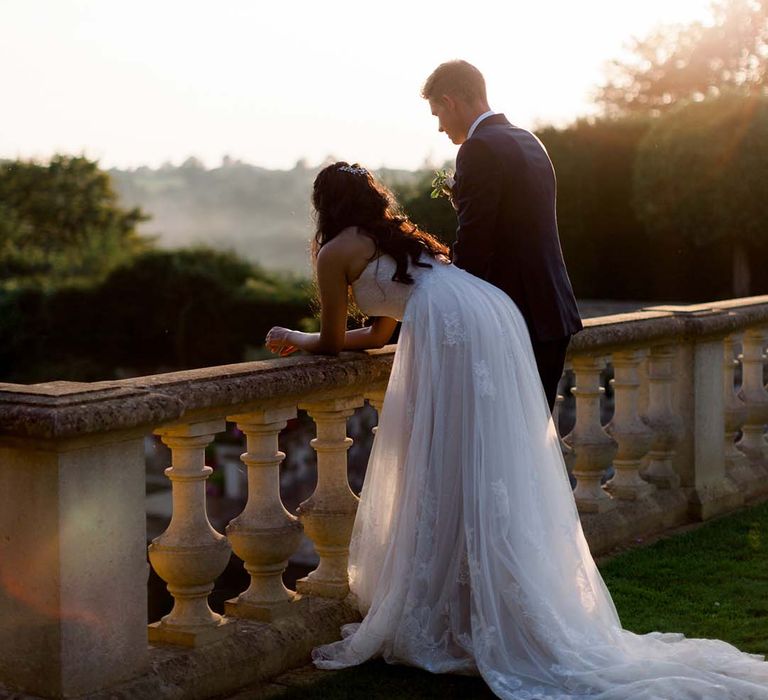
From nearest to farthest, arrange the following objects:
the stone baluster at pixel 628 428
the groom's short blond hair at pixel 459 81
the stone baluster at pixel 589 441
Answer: the groom's short blond hair at pixel 459 81 < the stone baluster at pixel 589 441 < the stone baluster at pixel 628 428

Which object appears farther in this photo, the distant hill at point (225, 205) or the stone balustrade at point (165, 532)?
the distant hill at point (225, 205)

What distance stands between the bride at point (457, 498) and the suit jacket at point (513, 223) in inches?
3.7

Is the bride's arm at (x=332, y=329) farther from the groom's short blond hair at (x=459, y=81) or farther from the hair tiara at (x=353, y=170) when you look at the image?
the groom's short blond hair at (x=459, y=81)

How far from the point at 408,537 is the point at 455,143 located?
1.19 meters

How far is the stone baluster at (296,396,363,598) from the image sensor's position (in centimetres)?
399

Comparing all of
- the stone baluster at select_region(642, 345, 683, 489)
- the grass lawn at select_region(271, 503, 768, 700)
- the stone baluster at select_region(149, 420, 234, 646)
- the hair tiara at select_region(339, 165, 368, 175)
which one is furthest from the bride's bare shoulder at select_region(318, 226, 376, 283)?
the stone baluster at select_region(642, 345, 683, 489)

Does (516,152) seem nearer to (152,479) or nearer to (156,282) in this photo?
(152,479)

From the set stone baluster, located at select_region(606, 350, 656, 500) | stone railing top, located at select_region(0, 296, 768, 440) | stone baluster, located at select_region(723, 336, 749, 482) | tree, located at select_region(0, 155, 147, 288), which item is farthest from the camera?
tree, located at select_region(0, 155, 147, 288)

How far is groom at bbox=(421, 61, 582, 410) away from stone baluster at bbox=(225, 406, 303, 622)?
74cm

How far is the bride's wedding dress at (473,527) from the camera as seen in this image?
357cm

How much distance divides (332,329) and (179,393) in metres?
0.65

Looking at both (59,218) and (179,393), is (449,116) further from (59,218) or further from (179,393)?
(59,218)

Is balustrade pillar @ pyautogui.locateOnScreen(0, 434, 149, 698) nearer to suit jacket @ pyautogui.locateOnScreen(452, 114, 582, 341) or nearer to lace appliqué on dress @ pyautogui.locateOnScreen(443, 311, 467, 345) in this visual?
lace appliqué on dress @ pyautogui.locateOnScreen(443, 311, 467, 345)

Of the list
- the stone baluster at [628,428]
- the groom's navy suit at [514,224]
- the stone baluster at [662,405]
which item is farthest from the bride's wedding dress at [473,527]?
the stone baluster at [662,405]
